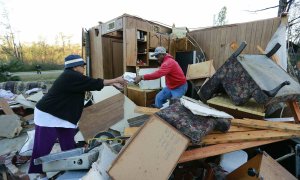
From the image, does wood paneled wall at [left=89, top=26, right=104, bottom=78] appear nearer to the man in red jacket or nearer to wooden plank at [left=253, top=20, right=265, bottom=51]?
the man in red jacket

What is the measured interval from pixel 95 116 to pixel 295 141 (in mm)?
2727

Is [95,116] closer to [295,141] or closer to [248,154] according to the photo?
[248,154]

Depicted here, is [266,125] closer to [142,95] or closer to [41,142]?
[41,142]

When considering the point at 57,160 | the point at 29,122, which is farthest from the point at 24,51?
the point at 57,160

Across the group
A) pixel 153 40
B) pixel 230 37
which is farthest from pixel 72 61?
pixel 230 37

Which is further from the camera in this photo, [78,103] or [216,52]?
[216,52]

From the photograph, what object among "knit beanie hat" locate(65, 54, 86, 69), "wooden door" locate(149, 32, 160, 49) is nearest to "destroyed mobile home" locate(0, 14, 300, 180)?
"wooden door" locate(149, 32, 160, 49)

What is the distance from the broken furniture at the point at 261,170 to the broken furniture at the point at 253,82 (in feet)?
1.96

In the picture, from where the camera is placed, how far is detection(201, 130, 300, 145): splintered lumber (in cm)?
165

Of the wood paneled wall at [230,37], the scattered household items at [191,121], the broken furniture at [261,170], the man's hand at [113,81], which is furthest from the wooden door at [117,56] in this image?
the broken furniture at [261,170]

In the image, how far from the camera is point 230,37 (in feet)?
15.5

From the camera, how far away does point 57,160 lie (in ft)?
5.37

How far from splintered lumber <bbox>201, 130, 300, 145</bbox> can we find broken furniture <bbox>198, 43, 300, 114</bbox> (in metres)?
0.31

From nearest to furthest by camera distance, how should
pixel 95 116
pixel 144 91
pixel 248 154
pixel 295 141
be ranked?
pixel 295 141, pixel 248 154, pixel 95 116, pixel 144 91
